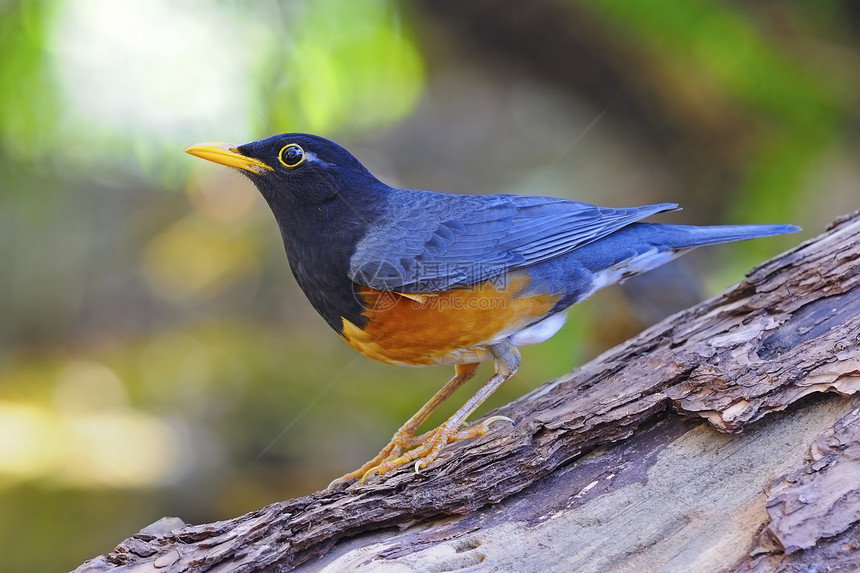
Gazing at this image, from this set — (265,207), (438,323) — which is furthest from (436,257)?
(265,207)

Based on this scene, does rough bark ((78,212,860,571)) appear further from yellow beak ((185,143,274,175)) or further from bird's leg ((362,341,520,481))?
yellow beak ((185,143,274,175))

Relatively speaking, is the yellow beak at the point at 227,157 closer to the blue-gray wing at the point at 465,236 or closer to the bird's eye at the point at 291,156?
the bird's eye at the point at 291,156

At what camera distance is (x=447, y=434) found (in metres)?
4.72

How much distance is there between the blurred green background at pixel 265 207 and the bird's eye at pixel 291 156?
11.6 ft

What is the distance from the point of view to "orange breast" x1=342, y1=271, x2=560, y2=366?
4.61 metres

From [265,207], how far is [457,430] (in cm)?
808

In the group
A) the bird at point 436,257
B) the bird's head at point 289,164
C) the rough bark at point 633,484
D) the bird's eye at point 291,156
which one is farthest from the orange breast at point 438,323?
the bird's eye at point 291,156

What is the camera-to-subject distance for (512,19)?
1105 cm

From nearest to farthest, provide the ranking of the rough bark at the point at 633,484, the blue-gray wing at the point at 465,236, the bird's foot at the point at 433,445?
the rough bark at the point at 633,484
the bird's foot at the point at 433,445
the blue-gray wing at the point at 465,236

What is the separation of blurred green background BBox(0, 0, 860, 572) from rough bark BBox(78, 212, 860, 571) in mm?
3211

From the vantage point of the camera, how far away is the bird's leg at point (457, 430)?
460 cm

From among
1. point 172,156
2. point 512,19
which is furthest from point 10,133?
point 512,19

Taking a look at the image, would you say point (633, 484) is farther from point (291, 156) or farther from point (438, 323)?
point (291, 156)

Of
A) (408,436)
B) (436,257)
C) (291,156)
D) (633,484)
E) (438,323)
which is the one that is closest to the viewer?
(633,484)
